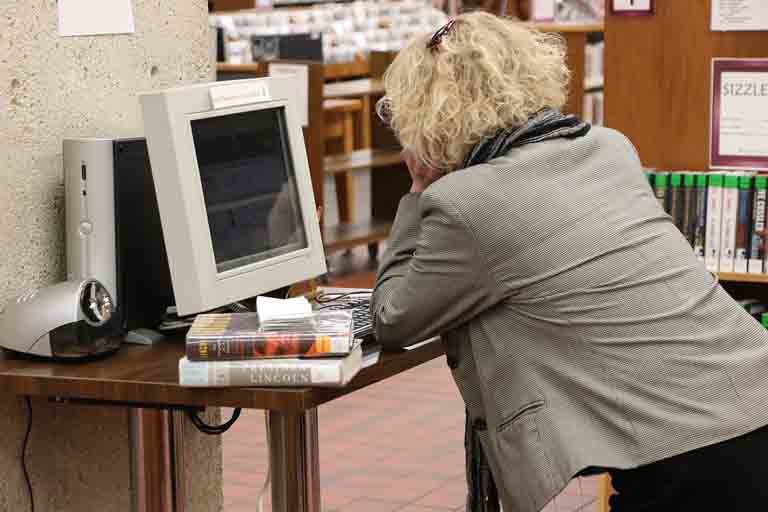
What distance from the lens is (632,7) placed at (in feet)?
13.3

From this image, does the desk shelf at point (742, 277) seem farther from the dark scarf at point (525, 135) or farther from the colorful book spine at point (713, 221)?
the dark scarf at point (525, 135)

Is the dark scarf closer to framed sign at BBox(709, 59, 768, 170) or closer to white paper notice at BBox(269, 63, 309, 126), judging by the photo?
framed sign at BBox(709, 59, 768, 170)

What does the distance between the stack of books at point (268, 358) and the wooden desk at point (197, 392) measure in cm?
2

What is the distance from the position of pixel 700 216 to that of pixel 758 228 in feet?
0.54

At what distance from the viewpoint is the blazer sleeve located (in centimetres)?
226

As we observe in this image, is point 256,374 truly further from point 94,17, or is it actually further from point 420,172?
point 94,17

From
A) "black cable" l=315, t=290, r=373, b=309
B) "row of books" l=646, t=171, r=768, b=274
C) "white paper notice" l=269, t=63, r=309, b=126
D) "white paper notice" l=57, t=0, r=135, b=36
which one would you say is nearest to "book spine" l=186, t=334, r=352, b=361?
"black cable" l=315, t=290, r=373, b=309

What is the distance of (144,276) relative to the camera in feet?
8.77

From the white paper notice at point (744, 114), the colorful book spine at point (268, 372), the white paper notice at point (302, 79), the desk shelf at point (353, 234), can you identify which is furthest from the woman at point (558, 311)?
the desk shelf at point (353, 234)

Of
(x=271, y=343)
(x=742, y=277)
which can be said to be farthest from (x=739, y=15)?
(x=271, y=343)

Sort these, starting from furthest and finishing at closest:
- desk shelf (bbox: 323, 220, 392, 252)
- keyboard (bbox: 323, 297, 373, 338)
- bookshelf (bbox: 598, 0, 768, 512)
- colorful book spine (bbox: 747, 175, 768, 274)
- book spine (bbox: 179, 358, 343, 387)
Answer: desk shelf (bbox: 323, 220, 392, 252), bookshelf (bbox: 598, 0, 768, 512), colorful book spine (bbox: 747, 175, 768, 274), keyboard (bbox: 323, 297, 373, 338), book spine (bbox: 179, 358, 343, 387)

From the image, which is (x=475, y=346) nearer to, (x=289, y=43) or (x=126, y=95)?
(x=126, y=95)

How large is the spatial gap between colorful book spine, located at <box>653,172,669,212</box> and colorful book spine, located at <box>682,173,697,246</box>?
0.16 feet

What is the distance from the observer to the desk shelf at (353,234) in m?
7.94
